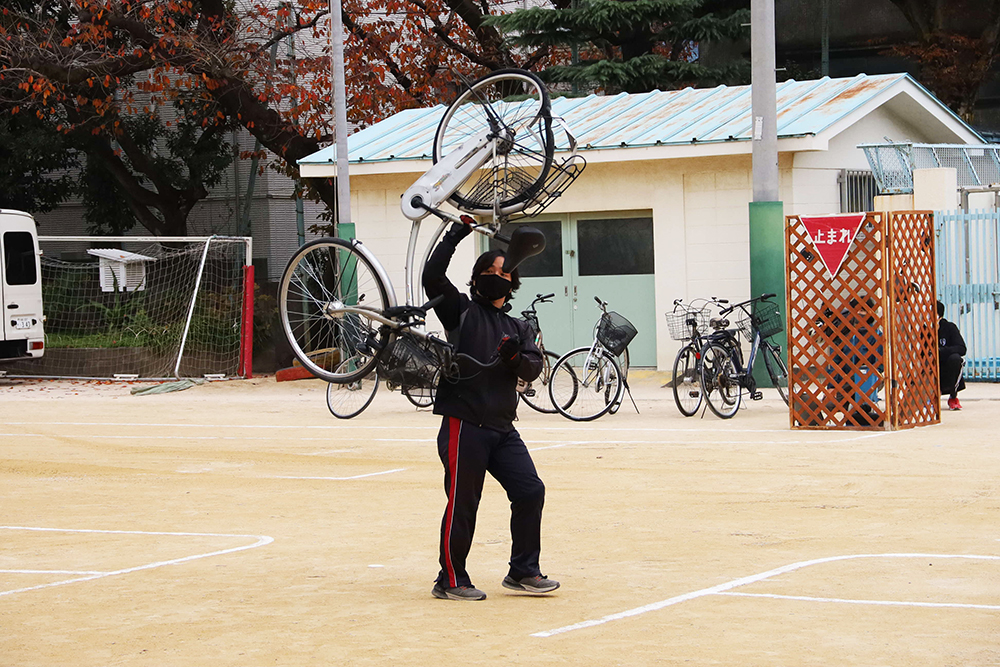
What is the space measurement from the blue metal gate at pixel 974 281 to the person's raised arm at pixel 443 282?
11.9 metres

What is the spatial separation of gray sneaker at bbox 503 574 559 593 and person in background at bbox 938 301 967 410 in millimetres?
8973

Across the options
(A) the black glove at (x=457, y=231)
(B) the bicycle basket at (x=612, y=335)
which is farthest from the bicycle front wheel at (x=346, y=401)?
(A) the black glove at (x=457, y=231)

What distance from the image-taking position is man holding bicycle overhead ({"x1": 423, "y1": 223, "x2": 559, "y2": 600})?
703cm

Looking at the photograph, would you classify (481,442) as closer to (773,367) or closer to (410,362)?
(410,362)

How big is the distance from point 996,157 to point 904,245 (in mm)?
7192

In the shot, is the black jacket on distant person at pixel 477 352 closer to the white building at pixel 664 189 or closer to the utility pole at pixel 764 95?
the utility pole at pixel 764 95

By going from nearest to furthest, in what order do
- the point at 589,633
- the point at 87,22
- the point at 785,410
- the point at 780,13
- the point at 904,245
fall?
the point at 589,633, the point at 904,245, the point at 785,410, the point at 87,22, the point at 780,13

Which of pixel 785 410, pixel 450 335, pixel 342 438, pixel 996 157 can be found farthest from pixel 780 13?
pixel 450 335

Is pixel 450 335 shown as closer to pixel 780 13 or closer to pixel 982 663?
pixel 982 663

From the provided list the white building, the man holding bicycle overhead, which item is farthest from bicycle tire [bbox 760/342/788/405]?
the man holding bicycle overhead

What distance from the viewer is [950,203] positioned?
59.3 feet

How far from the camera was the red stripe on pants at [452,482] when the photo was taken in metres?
6.99

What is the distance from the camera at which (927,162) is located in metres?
19.2

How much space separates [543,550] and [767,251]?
1014 cm
